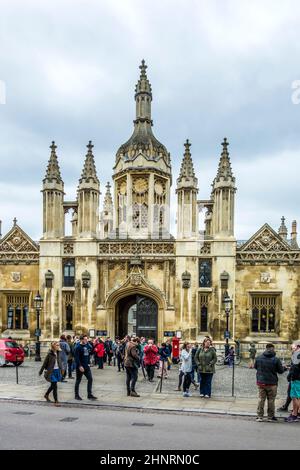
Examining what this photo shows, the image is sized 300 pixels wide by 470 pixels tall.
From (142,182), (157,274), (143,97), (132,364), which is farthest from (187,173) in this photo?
(132,364)

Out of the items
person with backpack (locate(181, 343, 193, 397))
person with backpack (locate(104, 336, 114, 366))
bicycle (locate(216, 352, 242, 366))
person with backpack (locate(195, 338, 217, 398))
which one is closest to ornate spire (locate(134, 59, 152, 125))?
person with backpack (locate(104, 336, 114, 366))

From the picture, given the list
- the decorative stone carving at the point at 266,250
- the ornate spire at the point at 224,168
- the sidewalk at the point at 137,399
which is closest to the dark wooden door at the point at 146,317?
the decorative stone carving at the point at 266,250

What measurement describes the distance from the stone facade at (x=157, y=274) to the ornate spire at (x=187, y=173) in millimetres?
60

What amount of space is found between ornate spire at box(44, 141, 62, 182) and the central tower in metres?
4.06

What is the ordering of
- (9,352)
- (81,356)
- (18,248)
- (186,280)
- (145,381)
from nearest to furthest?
1. (81,356)
2. (145,381)
3. (9,352)
4. (186,280)
5. (18,248)

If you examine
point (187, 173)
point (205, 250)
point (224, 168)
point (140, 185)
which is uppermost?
point (224, 168)

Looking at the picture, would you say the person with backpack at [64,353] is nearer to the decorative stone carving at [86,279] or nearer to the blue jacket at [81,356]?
the blue jacket at [81,356]

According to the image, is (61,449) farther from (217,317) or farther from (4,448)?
(217,317)

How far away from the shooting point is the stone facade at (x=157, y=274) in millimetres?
28000

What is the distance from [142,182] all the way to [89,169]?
149 inches

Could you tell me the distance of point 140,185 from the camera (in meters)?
31.5

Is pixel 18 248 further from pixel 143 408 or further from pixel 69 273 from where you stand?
pixel 143 408

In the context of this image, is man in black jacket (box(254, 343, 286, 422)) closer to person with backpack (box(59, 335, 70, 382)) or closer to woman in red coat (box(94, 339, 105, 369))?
person with backpack (box(59, 335, 70, 382))
